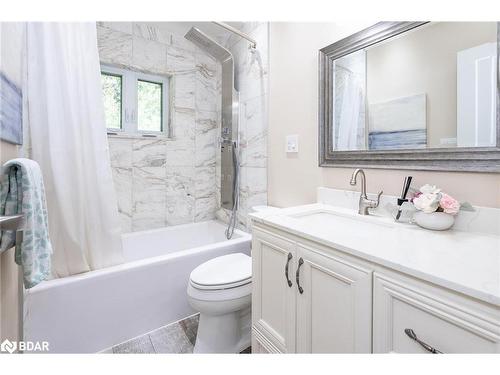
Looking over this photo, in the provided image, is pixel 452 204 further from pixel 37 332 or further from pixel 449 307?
pixel 37 332

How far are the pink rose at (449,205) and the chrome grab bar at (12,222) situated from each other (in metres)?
1.39

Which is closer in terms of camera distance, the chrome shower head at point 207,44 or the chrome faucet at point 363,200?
the chrome faucet at point 363,200

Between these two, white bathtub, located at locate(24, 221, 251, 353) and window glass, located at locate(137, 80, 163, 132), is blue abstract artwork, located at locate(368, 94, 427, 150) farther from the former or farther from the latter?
window glass, located at locate(137, 80, 163, 132)

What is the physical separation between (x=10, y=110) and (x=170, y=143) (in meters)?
1.57

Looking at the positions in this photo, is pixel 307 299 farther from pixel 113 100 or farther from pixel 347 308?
pixel 113 100

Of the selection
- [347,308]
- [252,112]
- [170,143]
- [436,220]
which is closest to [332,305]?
[347,308]

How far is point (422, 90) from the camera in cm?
105

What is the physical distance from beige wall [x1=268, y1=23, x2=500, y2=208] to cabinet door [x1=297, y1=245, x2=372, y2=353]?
0.61 metres

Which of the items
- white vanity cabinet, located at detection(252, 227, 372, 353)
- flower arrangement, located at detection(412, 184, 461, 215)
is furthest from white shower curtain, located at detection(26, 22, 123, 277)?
flower arrangement, located at detection(412, 184, 461, 215)

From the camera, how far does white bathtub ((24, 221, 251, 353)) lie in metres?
1.23

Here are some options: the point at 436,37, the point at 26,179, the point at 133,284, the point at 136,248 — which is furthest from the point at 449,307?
the point at 136,248

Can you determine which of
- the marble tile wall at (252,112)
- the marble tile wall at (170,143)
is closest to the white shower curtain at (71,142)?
the marble tile wall at (170,143)

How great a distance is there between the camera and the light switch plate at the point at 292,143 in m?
1.68

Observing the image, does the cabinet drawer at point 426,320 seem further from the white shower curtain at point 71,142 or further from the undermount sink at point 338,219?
the white shower curtain at point 71,142
